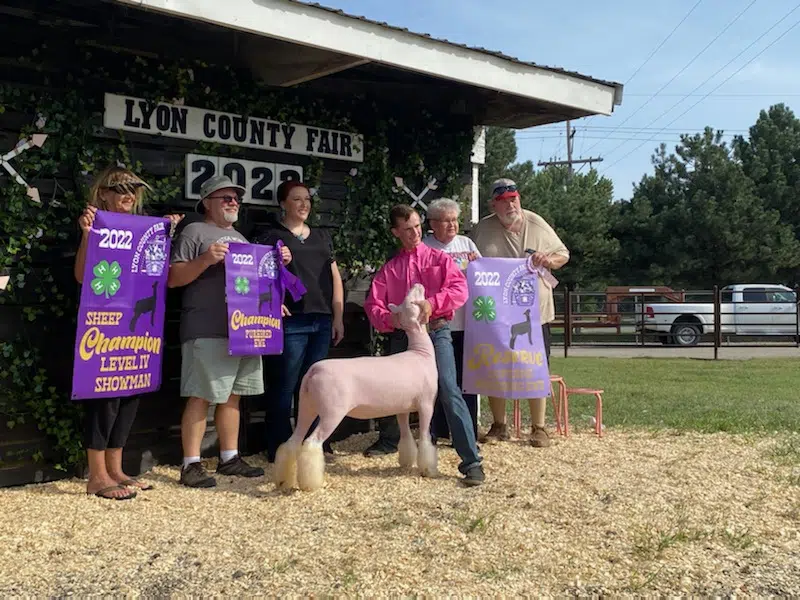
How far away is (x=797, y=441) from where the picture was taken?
6.33 meters

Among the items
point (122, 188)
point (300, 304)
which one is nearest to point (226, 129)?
point (122, 188)

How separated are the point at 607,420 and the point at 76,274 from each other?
5.17 meters

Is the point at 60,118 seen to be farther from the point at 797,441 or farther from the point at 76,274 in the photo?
the point at 797,441

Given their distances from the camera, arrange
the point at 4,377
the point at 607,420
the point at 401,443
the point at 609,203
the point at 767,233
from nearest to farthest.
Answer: the point at 4,377 < the point at 401,443 < the point at 607,420 < the point at 767,233 < the point at 609,203

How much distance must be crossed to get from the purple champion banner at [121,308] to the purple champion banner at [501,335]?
229 cm

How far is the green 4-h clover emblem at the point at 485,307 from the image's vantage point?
5891 millimetres

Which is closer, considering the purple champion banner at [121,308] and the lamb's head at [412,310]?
the purple champion banner at [121,308]

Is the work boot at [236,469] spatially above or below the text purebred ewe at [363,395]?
below

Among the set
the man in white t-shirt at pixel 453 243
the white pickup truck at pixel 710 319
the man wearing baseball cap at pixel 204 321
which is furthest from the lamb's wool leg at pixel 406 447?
the white pickup truck at pixel 710 319

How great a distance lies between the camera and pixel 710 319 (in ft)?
68.9

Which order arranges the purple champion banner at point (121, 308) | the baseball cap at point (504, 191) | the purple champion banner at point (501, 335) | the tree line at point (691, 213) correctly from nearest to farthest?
the purple champion banner at point (121, 308)
the purple champion banner at point (501, 335)
the baseball cap at point (504, 191)
the tree line at point (691, 213)

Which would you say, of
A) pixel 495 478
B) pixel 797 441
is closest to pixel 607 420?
pixel 797 441

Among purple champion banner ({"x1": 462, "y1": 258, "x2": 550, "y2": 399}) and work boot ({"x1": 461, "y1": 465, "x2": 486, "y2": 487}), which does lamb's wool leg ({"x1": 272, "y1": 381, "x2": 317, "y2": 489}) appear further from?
purple champion banner ({"x1": 462, "y1": 258, "x2": 550, "y2": 399})

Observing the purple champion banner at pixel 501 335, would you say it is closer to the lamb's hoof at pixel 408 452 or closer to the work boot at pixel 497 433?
the work boot at pixel 497 433
